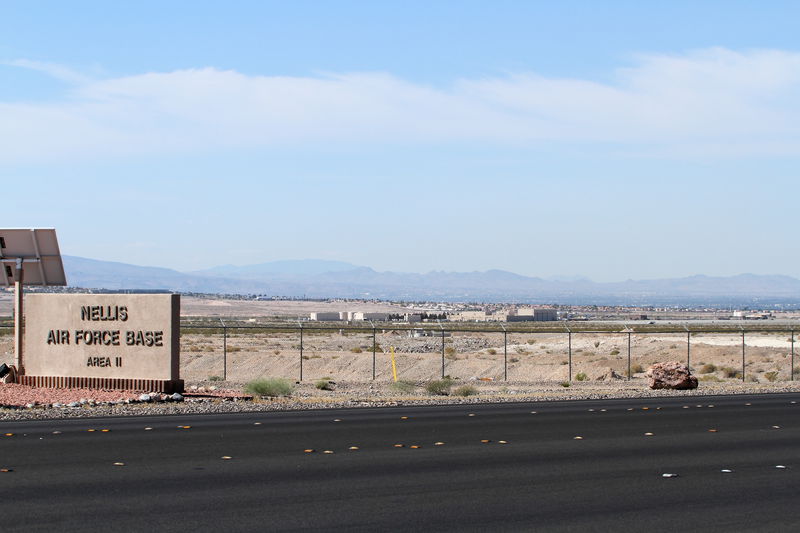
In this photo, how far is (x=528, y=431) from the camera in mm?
18172

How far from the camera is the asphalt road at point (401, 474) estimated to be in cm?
1032

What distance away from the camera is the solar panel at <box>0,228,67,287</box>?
92.4 feet

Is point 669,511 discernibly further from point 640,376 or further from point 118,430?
point 640,376

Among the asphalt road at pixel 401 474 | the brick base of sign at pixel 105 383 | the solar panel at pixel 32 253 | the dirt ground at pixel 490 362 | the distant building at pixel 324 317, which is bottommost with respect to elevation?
the distant building at pixel 324 317

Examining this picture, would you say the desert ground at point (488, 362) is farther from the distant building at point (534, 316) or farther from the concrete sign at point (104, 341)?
the distant building at point (534, 316)

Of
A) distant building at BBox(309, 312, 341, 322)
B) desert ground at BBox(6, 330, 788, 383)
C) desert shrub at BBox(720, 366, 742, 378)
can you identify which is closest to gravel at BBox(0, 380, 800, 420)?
desert ground at BBox(6, 330, 788, 383)

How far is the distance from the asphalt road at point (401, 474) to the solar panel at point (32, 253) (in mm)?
9330

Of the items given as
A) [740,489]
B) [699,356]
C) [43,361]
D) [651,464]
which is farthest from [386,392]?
[699,356]

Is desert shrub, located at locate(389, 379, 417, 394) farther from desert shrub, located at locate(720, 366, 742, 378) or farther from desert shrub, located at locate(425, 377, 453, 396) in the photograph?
desert shrub, located at locate(720, 366, 742, 378)

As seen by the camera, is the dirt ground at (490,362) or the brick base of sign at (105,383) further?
the dirt ground at (490,362)

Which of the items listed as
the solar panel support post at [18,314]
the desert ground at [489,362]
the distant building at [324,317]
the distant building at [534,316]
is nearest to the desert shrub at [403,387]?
the desert ground at [489,362]

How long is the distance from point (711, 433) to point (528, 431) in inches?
121

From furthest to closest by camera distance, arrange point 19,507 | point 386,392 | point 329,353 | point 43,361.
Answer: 1. point 329,353
2. point 386,392
3. point 43,361
4. point 19,507

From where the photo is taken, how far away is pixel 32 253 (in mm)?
28312
